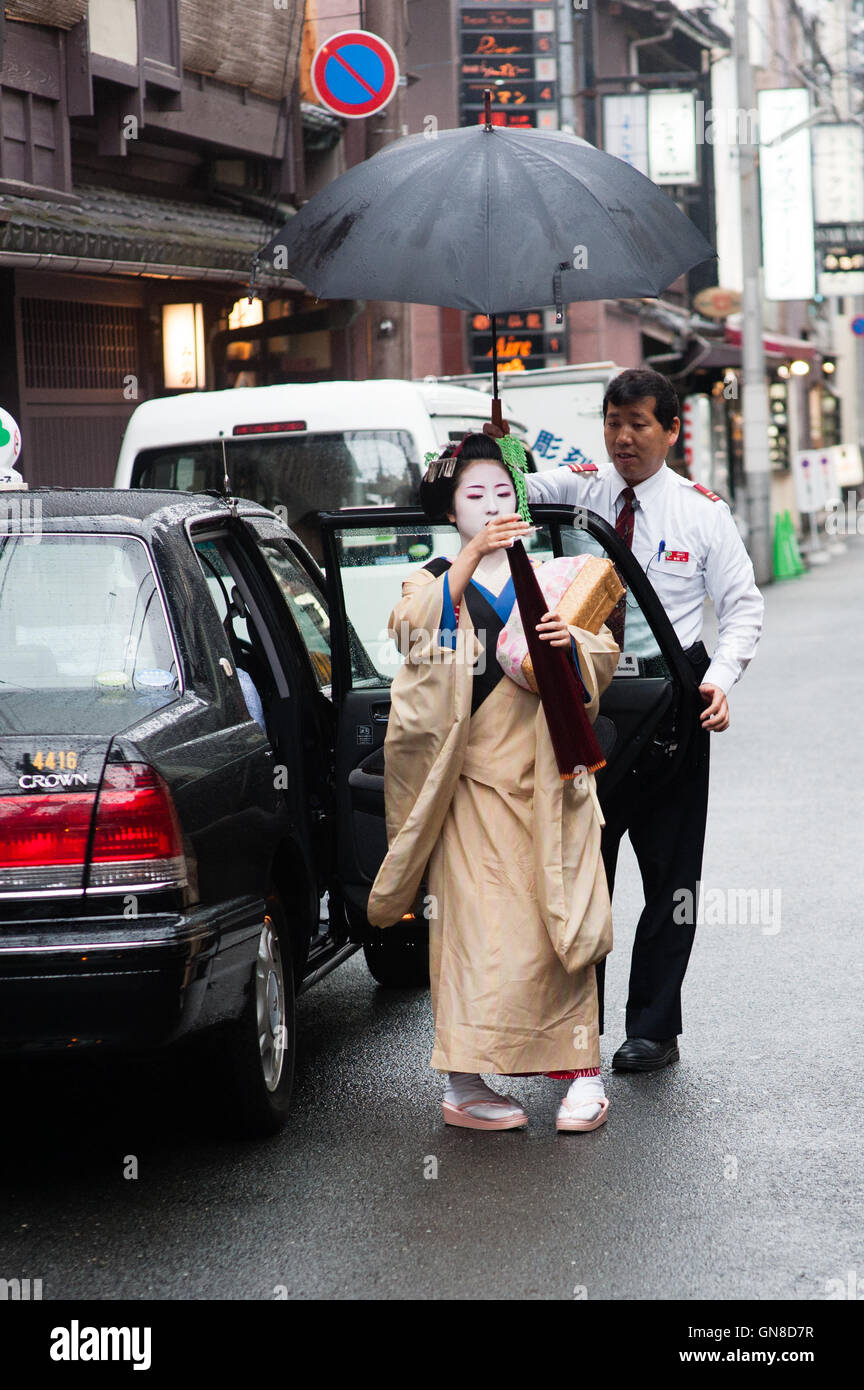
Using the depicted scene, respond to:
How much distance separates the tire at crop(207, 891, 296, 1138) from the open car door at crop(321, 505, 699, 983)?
31cm

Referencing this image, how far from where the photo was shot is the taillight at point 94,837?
150 inches

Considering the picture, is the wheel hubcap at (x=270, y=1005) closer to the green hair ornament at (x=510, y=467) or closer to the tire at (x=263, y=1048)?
the tire at (x=263, y=1048)

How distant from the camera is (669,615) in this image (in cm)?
523

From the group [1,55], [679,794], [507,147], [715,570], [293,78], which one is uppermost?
[293,78]

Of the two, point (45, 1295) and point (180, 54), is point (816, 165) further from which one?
point (45, 1295)

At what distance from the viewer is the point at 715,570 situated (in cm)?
520

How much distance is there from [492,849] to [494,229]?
1704 mm

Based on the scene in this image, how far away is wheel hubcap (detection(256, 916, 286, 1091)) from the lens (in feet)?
15.2

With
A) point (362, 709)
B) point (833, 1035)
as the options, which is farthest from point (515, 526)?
point (833, 1035)

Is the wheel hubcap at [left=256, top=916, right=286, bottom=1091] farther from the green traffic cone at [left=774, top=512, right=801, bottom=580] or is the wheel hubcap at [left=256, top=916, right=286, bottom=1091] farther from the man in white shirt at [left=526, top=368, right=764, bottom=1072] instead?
the green traffic cone at [left=774, top=512, right=801, bottom=580]

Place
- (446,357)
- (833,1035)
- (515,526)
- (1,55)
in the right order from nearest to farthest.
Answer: (515,526) < (833,1035) < (1,55) < (446,357)

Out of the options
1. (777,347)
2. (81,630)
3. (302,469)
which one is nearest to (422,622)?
(81,630)

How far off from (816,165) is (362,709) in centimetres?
3256
